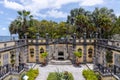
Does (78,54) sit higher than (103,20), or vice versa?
(103,20)

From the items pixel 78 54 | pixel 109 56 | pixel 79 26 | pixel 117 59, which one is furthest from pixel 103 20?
pixel 117 59

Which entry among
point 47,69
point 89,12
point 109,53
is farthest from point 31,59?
point 89,12

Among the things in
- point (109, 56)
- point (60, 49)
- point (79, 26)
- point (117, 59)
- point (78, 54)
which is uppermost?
point (79, 26)

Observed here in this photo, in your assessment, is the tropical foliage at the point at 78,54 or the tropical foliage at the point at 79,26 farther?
the tropical foliage at the point at 79,26

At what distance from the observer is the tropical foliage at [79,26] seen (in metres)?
43.4

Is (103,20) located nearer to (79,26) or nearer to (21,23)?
(79,26)

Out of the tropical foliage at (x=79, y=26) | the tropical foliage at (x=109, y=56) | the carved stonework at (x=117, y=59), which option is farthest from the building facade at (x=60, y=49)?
the tropical foliage at (x=79, y=26)

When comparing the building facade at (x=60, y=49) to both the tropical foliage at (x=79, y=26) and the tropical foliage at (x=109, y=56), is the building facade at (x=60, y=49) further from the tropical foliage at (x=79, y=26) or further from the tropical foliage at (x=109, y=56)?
the tropical foliage at (x=79, y=26)

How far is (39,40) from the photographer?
36.2 m

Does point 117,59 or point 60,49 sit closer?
point 117,59

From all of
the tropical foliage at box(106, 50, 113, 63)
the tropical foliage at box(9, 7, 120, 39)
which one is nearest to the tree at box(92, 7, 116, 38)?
the tropical foliage at box(9, 7, 120, 39)

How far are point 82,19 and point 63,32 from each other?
8.29 m

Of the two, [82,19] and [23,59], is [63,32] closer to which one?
[82,19]

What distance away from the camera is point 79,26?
4725 cm
